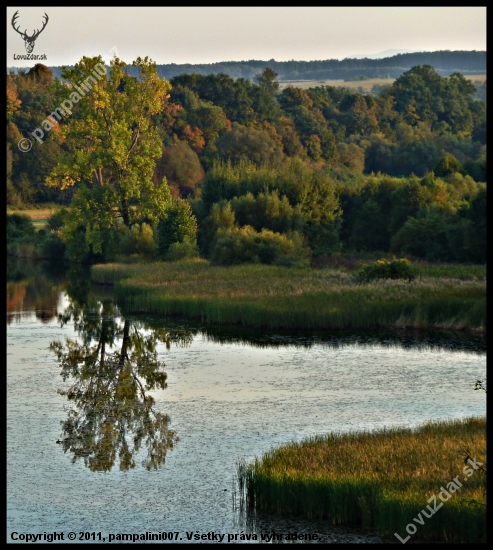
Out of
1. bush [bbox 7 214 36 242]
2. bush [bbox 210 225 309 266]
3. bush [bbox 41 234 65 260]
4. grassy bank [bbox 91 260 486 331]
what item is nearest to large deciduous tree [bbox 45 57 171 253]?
bush [bbox 41 234 65 260]

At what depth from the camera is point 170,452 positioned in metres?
14.3

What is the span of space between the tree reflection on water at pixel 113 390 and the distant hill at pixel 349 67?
9311 cm

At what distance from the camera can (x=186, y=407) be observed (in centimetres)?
1709

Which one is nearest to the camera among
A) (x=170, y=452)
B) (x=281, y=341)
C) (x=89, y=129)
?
(x=170, y=452)

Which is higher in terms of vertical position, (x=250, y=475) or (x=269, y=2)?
(x=269, y=2)

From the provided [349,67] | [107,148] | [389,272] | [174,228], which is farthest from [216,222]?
[349,67]

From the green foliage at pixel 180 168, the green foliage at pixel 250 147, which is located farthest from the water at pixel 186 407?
the green foliage at pixel 250 147

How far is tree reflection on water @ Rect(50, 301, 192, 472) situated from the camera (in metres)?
14.5

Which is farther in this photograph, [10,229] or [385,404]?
[10,229]

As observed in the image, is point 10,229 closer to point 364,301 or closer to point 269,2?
point 364,301

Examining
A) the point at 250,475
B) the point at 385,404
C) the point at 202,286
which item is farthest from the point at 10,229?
the point at 250,475

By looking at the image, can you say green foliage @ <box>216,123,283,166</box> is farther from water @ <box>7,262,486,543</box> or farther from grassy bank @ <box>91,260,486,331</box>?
water @ <box>7,262,486,543</box>

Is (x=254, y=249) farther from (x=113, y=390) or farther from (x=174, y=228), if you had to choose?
Result: (x=113, y=390)

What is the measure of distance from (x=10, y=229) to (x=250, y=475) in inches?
1897
